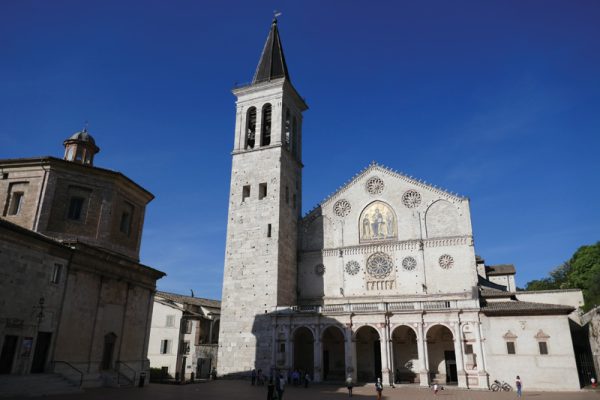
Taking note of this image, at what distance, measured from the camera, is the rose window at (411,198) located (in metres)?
33.3

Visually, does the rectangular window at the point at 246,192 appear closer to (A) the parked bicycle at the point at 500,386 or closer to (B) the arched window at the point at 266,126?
(B) the arched window at the point at 266,126

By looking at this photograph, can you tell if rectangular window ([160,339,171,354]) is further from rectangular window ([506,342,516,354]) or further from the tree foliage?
the tree foliage

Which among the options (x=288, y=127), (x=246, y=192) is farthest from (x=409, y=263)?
(x=288, y=127)

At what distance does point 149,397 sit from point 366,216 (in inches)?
836

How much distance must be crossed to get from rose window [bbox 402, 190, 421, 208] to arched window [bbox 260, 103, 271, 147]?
12074 millimetres

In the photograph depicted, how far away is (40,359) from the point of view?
18.2 metres

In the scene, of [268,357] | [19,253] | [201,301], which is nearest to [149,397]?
[19,253]

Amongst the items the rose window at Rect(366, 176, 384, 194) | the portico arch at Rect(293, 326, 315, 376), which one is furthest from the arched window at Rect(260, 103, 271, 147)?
the portico arch at Rect(293, 326, 315, 376)

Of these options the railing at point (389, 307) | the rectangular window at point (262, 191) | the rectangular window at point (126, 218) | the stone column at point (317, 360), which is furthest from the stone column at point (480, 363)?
the rectangular window at point (126, 218)

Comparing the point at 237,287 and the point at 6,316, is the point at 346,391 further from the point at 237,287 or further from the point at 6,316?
the point at 6,316

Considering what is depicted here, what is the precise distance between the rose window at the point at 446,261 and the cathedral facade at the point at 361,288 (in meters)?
0.07

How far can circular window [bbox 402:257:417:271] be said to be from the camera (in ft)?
105

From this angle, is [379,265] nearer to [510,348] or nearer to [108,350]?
[510,348]

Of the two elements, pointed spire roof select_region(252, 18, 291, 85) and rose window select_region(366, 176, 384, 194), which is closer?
rose window select_region(366, 176, 384, 194)
